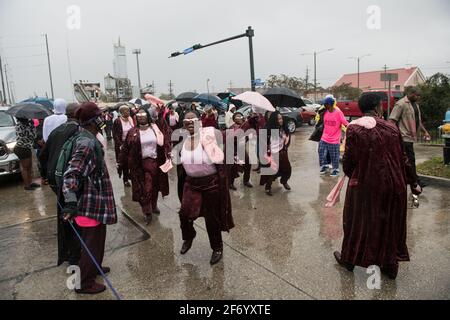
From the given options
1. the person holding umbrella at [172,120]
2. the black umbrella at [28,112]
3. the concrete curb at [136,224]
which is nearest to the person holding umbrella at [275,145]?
the concrete curb at [136,224]

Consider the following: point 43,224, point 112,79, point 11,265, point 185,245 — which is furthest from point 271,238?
point 112,79

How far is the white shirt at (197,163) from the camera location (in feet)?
11.8

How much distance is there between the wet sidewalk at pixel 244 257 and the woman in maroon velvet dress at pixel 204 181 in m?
0.50

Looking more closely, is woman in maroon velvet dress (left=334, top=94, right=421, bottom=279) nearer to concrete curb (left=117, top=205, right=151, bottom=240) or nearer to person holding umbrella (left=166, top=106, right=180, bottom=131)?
concrete curb (left=117, top=205, right=151, bottom=240)

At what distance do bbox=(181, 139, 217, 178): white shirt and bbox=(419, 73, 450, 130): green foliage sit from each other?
1255cm

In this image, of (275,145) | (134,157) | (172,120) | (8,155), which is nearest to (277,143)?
(275,145)

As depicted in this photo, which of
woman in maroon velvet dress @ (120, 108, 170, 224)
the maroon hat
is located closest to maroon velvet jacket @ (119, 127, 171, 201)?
woman in maroon velvet dress @ (120, 108, 170, 224)

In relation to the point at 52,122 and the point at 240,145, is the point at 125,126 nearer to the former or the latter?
the point at 52,122

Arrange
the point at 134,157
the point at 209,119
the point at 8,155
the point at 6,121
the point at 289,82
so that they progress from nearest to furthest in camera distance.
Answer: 1. the point at 134,157
2. the point at 209,119
3. the point at 8,155
4. the point at 6,121
5. the point at 289,82

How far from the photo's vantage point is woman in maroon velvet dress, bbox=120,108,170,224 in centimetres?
509

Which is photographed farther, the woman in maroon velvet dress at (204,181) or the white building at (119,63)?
the white building at (119,63)

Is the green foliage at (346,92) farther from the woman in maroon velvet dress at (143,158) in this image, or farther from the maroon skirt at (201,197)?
the maroon skirt at (201,197)

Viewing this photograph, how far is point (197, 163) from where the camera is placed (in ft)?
11.8

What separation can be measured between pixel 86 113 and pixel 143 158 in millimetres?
1873
